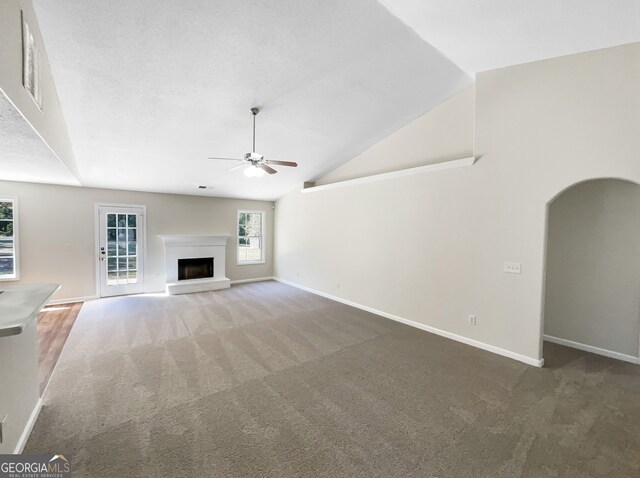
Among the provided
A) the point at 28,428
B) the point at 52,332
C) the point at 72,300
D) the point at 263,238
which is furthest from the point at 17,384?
the point at 263,238

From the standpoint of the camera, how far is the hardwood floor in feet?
10.1

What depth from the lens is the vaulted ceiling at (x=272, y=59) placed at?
7.55ft

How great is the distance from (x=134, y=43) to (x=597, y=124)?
462 centimetres

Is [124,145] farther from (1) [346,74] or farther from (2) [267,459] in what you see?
(2) [267,459]

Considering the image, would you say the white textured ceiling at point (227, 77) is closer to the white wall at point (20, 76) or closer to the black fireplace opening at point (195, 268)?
the white wall at point (20, 76)

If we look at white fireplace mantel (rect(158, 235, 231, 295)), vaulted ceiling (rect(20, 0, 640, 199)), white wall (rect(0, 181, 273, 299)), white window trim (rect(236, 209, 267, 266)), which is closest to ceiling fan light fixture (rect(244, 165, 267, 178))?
vaulted ceiling (rect(20, 0, 640, 199))

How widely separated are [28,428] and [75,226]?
4915mm

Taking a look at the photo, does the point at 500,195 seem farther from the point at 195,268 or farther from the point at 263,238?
the point at 195,268

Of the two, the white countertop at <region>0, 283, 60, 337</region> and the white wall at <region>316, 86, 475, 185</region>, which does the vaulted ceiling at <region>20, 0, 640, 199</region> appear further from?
the white countertop at <region>0, 283, 60, 337</region>

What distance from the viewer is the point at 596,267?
11.6 feet

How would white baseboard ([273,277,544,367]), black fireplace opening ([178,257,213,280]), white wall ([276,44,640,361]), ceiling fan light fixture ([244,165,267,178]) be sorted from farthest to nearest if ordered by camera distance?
black fireplace opening ([178,257,213,280])
ceiling fan light fixture ([244,165,267,178])
white baseboard ([273,277,544,367])
white wall ([276,44,640,361])

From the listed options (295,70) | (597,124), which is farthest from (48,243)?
(597,124)

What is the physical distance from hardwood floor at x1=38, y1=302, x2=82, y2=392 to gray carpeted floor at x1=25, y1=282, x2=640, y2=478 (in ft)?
0.39

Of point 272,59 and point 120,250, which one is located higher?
point 272,59
